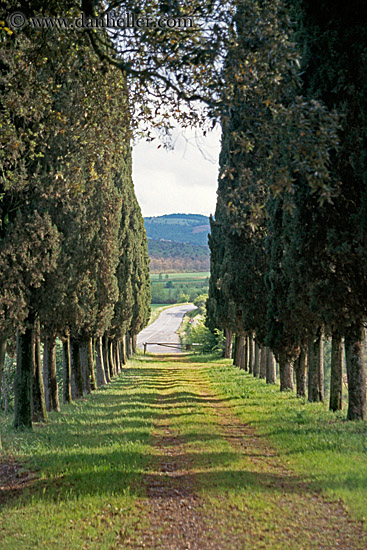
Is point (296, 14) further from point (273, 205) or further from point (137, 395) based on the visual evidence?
point (137, 395)

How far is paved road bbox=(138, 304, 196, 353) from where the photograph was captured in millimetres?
70550

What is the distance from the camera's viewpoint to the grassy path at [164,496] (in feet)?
18.7

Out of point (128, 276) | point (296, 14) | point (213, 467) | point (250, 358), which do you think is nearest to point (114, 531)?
point (213, 467)

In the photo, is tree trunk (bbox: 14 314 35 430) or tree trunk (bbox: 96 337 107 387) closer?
tree trunk (bbox: 14 314 35 430)

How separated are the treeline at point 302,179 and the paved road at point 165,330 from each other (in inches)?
1801

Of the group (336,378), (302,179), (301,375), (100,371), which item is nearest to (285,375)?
(301,375)

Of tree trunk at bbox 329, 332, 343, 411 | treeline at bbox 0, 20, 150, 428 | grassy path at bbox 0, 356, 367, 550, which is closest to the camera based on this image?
grassy path at bbox 0, 356, 367, 550

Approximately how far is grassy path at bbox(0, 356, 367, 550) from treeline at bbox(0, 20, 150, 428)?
2971 mm

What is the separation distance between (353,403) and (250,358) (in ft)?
64.8

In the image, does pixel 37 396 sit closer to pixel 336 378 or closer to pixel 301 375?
pixel 336 378

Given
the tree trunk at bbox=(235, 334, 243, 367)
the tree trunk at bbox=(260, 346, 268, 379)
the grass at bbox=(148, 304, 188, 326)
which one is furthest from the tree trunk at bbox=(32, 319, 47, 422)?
the grass at bbox=(148, 304, 188, 326)

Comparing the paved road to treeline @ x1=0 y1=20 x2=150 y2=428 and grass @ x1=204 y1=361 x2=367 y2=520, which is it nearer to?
treeline @ x1=0 y1=20 x2=150 y2=428

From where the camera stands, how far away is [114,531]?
589cm

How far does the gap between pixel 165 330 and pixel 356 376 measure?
278 feet
